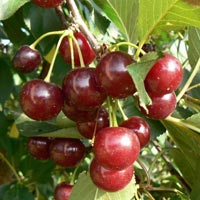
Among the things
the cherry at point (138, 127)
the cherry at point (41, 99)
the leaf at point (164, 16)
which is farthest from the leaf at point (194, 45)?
the cherry at point (41, 99)

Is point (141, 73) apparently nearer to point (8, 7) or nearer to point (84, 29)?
point (84, 29)

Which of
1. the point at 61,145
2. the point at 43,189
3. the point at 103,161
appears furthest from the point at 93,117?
the point at 43,189

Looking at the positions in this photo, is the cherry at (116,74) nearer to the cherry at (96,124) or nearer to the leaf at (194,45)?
the cherry at (96,124)

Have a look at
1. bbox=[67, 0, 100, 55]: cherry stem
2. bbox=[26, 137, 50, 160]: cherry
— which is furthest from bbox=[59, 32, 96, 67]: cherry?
bbox=[26, 137, 50, 160]: cherry

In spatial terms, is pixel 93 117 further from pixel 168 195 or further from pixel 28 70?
pixel 168 195

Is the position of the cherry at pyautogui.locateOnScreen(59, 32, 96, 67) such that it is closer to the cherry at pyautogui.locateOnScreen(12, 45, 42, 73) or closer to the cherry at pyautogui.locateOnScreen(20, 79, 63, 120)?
the cherry at pyautogui.locateOnScreen(12, 45, 42, 73)
